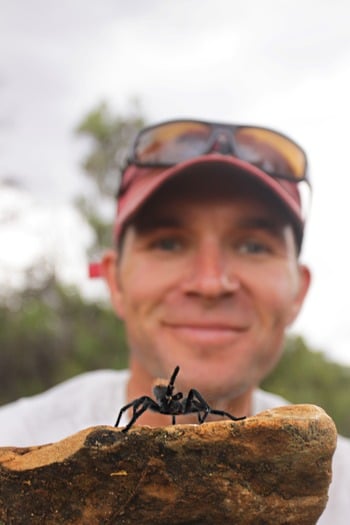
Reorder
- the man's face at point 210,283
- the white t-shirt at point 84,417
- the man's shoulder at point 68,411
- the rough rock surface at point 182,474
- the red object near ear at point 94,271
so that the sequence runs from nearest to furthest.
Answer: the rough rock surface at point 182,474
the white t-shirt at point 84,417
the man's shoulder at point 68,411
the man's face at point 210,283
the red object near ear at point 94,271

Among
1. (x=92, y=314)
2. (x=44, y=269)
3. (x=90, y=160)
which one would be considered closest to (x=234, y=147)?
(x=44, y=269)

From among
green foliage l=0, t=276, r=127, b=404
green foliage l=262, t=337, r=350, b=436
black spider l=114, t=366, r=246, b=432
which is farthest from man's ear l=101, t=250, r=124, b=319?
green foliage l=262, t=337, r=350, b=436

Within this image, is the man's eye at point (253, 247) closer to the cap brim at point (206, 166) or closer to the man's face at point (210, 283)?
the man's face at point (210, 283)

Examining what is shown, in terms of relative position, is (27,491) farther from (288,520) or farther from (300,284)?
(300,284)

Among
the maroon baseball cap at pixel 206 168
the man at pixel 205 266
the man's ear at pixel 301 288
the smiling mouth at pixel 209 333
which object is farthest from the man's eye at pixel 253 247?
the man's ear at pixel 301 288

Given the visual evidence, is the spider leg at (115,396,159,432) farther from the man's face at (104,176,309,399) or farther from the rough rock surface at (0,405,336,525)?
the man's face at (104,176,309,399)

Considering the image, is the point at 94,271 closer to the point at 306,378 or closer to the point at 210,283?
the point at 210,283
